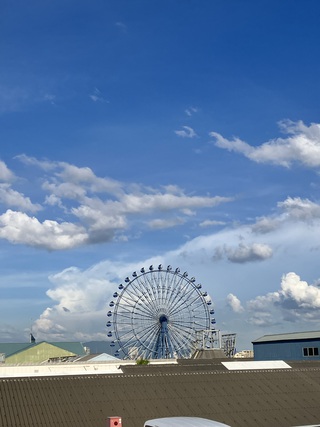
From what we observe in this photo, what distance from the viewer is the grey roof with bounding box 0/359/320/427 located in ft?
140

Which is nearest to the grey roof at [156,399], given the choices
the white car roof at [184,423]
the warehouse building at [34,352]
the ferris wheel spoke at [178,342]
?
the white car roof at [184,423]

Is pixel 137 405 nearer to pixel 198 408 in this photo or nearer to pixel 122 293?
pixel 198 408

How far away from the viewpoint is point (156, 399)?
152ft

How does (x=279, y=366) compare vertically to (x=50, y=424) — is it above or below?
above

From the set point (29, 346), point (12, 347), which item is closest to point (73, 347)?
point (12, 347)

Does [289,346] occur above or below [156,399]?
above

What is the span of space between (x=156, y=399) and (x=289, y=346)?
211ft

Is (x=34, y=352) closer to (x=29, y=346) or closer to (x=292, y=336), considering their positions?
(x=29, y=346)

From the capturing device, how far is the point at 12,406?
140 feet

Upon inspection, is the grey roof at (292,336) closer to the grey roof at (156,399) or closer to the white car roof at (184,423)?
the grey roof at (156,399)

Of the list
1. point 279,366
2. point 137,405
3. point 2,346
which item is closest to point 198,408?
point 137,405

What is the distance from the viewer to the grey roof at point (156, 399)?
42594 millimetres

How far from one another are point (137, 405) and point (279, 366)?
25007 mm

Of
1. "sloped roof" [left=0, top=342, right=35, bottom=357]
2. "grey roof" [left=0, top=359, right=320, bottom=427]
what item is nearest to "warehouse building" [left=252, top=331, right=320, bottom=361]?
"grey roof" [left=0, top=359, right=320, bottom=427]
